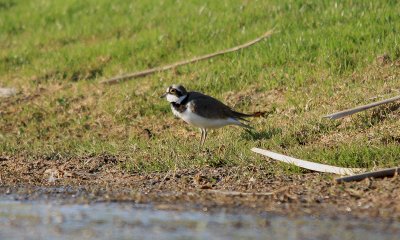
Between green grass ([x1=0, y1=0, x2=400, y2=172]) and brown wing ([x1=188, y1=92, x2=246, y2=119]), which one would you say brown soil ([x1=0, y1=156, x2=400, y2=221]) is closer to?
green grass ([x1=0, y1=0, x2=400, y2=172])

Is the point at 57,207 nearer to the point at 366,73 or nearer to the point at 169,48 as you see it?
the point at 366,73

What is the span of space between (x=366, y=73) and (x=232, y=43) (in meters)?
3.02

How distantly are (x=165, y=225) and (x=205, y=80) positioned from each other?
6.58 metres

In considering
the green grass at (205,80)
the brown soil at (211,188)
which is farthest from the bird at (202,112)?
the brown soil at (211,188)

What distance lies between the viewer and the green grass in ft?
32.7

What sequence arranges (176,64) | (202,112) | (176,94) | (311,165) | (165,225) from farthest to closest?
1. (176,64)
2. (176,94)
3. (202,112)
4. (311,165)
5. (165,225)

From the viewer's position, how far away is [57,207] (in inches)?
305

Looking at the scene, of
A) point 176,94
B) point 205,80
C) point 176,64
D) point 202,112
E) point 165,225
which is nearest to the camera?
point 165,225

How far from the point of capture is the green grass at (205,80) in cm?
995

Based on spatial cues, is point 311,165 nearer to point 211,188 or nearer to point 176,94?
point 211,188

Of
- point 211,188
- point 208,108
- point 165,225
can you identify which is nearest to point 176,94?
point 208,108

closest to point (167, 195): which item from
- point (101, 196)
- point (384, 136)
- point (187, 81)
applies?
point (101, 196)

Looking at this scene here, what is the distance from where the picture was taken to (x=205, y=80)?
1326cm

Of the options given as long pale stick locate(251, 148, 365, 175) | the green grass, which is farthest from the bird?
long pale stick locate(251, 148, 365, 175)
